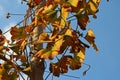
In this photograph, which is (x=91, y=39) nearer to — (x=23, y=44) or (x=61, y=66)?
(x=61, y=66)

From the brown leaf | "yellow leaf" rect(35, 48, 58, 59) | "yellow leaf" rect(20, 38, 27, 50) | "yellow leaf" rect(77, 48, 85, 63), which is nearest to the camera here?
"yellow leaf" rect(35, 48, 58, 59)

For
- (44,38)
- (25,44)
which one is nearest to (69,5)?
(44,38)

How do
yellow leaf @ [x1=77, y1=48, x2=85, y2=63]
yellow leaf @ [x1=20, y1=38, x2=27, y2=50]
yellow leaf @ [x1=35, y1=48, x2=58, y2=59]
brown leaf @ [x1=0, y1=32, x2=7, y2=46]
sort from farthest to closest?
brown leaf @ [x1=0, y1=32, x2=7, y2=46], yellow leaf @ [x1=20, y1=38, x2=27, y2=50], yellow leaf @ [x1=77, y1=48, x2=85, y2=63], yellow leaf @ [x1=35, y1=48, x2=58, y2=59]

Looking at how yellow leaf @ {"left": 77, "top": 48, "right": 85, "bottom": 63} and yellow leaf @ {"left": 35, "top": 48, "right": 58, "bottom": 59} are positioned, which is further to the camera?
yellow leaf @ {"left": 77, "top": 48, "right": 85, "bottom": 63}

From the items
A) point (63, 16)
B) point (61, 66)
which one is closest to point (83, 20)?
point (63, 16)

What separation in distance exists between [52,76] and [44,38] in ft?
1.23

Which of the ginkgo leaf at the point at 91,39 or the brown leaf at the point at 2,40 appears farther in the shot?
the brown leaf at the point at 2,40

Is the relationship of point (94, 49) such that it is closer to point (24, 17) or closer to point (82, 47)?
point (82, 47)

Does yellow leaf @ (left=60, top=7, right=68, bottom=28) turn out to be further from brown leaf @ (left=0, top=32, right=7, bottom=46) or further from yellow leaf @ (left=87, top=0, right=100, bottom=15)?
brown leaf @ (left=0, top=32, right=7, bottom=46)

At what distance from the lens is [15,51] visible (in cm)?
365

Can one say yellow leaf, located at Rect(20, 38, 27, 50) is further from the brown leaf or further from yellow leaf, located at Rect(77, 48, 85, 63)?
yellow leaf, located at Rect(77, 48, 85, 63)

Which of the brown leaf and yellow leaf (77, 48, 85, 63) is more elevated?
the brown leaf

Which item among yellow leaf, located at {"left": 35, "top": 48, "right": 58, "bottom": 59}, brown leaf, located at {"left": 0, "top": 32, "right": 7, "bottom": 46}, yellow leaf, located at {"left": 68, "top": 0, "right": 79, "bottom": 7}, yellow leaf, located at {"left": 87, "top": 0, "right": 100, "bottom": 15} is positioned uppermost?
yellow leaf, located at {"left": 68, "top": 0, "right": 79, "bottom": 7}

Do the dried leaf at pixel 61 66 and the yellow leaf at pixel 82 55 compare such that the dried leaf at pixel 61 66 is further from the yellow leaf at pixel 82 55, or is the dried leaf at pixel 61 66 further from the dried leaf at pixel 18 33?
the dried leaf at pixel 18 33
